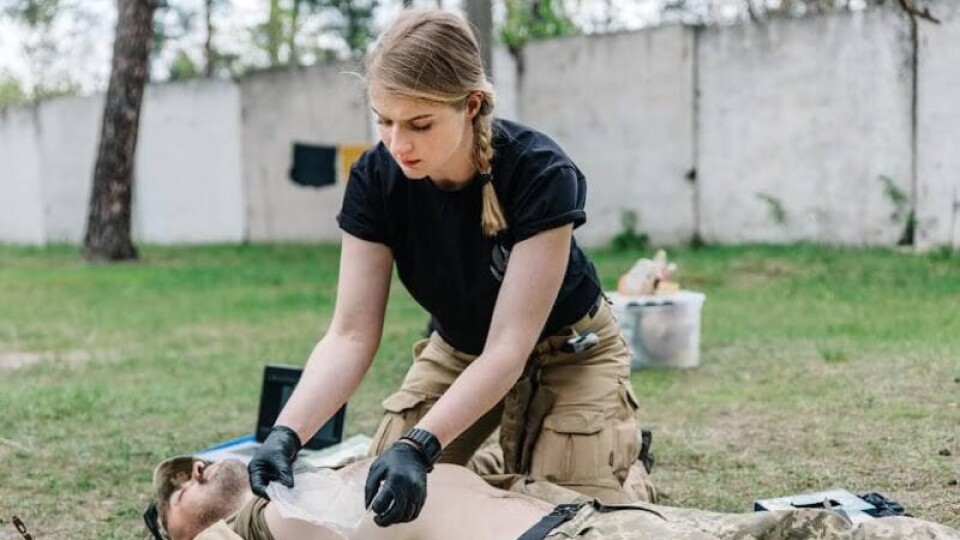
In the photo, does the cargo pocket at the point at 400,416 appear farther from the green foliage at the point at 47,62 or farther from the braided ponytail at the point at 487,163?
the green foliage at the point at 47,62

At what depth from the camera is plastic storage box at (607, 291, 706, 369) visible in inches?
191

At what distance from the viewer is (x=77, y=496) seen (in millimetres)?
3348

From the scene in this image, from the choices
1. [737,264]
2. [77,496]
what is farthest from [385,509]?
[737,264]

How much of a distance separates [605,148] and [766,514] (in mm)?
9271

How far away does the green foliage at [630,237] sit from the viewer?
10789mm

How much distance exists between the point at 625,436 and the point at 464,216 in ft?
2.17

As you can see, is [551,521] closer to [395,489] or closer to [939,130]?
[395,489]

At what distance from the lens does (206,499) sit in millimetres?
2395

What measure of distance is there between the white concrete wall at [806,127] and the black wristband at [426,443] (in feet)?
25.7

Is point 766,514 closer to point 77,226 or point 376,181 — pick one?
point 376,181

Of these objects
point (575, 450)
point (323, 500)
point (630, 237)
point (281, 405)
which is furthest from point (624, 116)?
point (323, 500)

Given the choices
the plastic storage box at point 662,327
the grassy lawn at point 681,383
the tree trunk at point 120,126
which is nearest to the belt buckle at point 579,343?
the grassy lawn at point 681,383

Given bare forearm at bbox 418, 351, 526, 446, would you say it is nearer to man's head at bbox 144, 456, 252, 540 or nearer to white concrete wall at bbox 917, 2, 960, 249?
man's head at bbox 144, 456, 252, 540

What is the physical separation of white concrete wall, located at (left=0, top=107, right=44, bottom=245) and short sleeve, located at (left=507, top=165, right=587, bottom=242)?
15.1 meters
